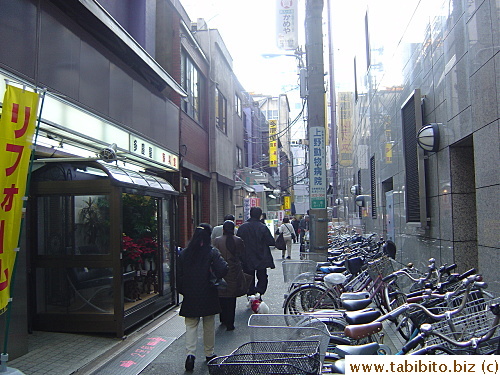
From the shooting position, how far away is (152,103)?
41.3ft

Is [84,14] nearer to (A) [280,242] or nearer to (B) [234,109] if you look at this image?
(A) [280,242]

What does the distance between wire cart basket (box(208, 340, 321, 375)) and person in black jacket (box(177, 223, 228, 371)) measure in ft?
8.10

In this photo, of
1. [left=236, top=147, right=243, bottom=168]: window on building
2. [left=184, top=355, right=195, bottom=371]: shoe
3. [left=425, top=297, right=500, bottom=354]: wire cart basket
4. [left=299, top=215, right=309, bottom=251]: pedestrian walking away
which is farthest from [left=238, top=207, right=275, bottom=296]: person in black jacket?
[left=236, top=147, right=243, bottom=168]: window on building

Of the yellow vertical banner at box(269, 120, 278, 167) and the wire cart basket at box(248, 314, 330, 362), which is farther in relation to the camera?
the yellow vertical banner at box(269, 120, 278, 167)

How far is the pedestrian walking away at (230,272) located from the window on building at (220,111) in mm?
13932

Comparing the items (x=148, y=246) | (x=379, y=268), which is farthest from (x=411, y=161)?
(x=148, y=246)

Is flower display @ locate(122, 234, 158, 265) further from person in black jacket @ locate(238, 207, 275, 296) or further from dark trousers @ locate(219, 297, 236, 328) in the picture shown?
dark trousers @ locate(219, 297, 236, 328)

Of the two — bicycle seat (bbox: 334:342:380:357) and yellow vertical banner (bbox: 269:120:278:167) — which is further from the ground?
yellow vertical banner (bbox: 269:120:278:167)

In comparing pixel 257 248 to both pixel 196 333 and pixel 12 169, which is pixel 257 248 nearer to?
pixel 196 333

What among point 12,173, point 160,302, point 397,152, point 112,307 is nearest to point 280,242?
point 397,152

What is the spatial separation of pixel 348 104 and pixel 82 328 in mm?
23846

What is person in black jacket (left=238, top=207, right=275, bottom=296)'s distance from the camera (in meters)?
8.91

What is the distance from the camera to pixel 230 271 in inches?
299

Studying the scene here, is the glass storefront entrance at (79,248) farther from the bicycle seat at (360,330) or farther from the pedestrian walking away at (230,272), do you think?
the bicycle seat at (360,330)
